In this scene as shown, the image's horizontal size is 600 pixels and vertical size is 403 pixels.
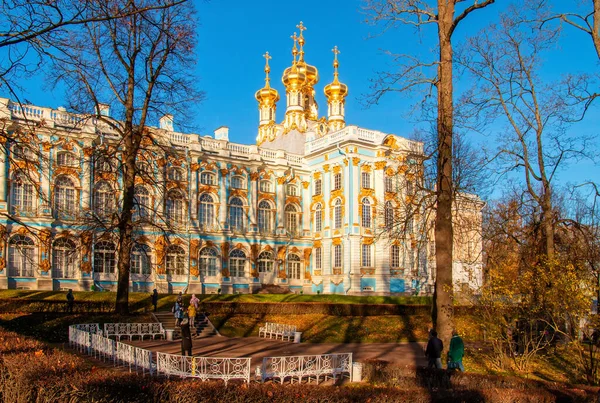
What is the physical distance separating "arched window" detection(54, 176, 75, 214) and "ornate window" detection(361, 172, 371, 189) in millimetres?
18104

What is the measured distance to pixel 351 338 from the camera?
23.6m

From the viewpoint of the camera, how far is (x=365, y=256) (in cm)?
4106

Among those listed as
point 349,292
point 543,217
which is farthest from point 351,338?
point 349,292

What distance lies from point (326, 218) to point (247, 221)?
543 cm

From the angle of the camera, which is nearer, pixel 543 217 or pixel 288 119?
pixel 543 217

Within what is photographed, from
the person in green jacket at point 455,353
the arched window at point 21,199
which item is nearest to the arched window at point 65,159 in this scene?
the arched window at point 21,199

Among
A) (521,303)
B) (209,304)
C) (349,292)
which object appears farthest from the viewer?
(349,292)

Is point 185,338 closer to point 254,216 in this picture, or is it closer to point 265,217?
point 254,216

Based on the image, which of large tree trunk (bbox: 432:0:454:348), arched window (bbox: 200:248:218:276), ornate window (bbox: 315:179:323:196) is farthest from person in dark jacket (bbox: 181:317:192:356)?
ornate window (bbox: 315:179:323:196)

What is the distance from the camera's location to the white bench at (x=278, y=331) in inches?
883

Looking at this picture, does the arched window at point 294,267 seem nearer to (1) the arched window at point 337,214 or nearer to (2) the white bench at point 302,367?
(1) the arched window at point 337,214

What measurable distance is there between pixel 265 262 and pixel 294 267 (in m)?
2.30

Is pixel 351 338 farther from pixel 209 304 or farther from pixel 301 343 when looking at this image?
pixel 209 304

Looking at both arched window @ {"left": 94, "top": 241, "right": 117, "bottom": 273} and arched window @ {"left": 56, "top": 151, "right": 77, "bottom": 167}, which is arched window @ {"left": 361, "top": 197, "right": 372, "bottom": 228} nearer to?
arched window @ {"left": 94, "top": 241, "right": 117, "bottom": 273}
